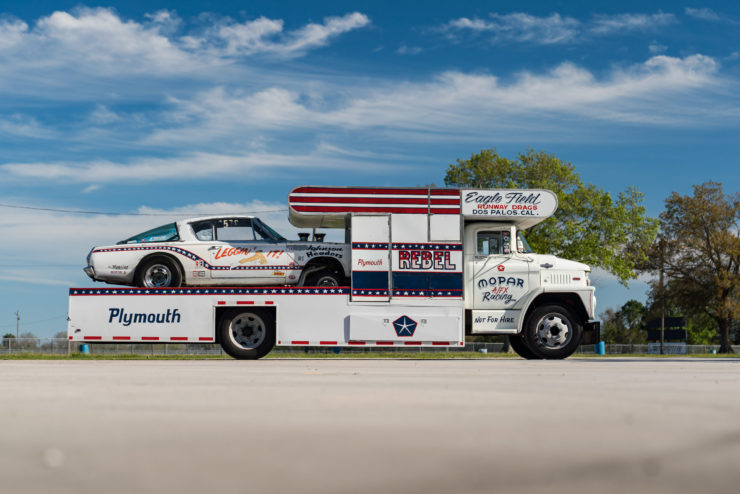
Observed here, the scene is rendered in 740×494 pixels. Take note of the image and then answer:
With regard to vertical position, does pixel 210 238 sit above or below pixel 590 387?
above

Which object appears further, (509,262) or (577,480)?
(509,262)

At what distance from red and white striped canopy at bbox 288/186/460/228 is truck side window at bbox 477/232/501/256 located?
2.76 ft

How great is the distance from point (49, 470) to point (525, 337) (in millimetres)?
12977

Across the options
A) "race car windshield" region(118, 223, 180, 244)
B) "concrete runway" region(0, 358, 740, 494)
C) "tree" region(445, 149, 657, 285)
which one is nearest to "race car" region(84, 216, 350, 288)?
"race car windshield" region(118, 223, 180, 244)

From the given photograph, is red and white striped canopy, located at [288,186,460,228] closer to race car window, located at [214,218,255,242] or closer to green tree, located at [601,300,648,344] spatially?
race car window, located at [214,218,255,242]

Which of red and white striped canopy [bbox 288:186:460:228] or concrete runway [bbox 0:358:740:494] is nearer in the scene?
concrete runway [bbox 0:358:740:494]

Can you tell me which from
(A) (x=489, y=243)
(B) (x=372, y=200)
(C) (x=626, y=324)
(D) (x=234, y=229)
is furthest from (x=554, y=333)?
(C) (x=626, y=324)

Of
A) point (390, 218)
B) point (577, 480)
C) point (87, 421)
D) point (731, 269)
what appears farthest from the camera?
point (731, 269)

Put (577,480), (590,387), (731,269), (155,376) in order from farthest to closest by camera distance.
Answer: (731,269) → (155,376) → (590,387) → (577,480)

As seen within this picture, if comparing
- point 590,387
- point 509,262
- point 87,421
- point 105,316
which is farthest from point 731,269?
point 87,421

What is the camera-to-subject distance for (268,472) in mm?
3543

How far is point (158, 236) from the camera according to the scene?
16281 mm

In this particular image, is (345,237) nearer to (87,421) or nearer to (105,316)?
(105,316)

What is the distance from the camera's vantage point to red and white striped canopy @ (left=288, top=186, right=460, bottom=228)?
51.3 feet
